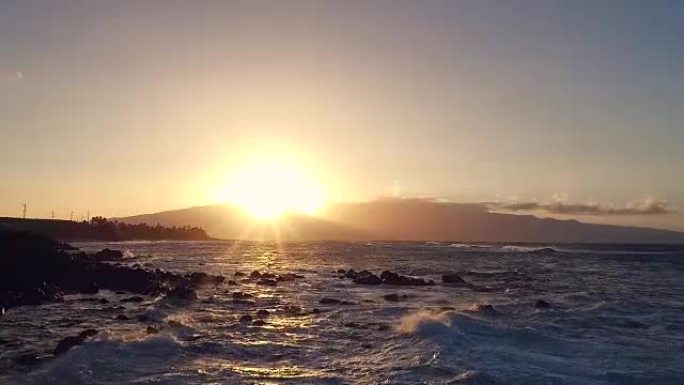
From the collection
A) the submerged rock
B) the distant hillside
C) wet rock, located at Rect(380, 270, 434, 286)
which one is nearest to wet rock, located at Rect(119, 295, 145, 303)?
the submerged rock

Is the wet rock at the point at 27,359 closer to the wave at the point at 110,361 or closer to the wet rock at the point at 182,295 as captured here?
the wave at the point at 110,361

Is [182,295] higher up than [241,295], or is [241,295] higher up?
[182,295]

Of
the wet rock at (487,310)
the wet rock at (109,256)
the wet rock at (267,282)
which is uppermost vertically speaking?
the wet rock at (109,256)

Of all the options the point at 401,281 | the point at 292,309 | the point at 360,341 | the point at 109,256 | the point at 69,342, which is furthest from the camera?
the point at 109,256

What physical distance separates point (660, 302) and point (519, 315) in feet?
36.3

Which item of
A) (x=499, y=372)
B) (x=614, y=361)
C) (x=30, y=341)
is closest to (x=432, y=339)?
(x=499, y=372)

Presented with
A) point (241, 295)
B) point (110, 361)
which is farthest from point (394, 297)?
point (110, 361)

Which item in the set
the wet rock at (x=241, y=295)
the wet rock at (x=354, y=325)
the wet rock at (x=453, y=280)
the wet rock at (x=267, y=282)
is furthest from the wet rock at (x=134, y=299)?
the wet rock at (x=453, y=280)

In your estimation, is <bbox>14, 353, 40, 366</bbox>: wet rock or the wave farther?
<bbox>14, 353, 40, 366</bbox>: wet rock

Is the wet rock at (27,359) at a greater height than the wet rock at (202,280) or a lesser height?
lesser

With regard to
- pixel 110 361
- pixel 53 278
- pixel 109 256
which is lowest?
pixel 110 361

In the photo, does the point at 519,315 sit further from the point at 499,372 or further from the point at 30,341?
the point at 30,341

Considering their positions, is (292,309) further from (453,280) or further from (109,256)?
(109,256)

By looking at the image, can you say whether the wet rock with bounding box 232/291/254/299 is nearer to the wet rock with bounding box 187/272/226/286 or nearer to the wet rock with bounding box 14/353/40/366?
the wet rock with bounding box 187/272/226/286
